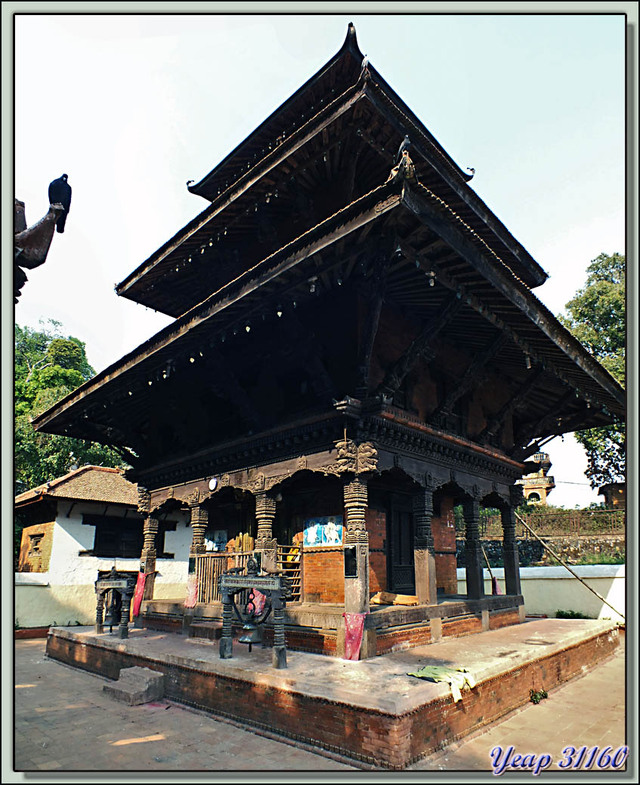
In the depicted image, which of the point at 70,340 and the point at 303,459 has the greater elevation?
the point at 70,340

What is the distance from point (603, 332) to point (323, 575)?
24.3 metres

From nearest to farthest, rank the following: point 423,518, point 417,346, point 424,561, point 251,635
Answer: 1. point 251,635
2. point 417,346
3. point 424,561
4. point 423,518

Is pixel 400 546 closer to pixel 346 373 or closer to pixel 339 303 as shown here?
pixel 346 373

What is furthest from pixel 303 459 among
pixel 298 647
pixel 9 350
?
pixel 9 350

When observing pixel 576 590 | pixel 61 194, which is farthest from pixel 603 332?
pixel 61 194

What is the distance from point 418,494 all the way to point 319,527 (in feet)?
7.43

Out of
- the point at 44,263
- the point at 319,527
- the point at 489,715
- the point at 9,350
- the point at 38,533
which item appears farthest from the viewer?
the point at 38,533

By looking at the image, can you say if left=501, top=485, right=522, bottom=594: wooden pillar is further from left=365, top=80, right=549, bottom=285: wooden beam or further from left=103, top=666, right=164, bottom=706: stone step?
left=103, top=666, right=164, bottom=706: stone step

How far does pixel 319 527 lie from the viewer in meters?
11.2

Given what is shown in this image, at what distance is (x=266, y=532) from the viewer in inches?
413

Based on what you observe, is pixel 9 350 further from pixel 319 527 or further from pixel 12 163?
pixel 319 527

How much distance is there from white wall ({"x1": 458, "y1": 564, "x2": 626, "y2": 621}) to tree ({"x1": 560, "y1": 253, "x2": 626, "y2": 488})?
11.5m

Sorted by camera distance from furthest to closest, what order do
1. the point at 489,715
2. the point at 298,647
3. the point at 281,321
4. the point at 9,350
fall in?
the point at 281,321
the point at 298,647
the point at 489,715
the point at 9,350

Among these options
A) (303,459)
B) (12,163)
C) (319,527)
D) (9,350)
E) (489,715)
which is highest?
(12,163)
